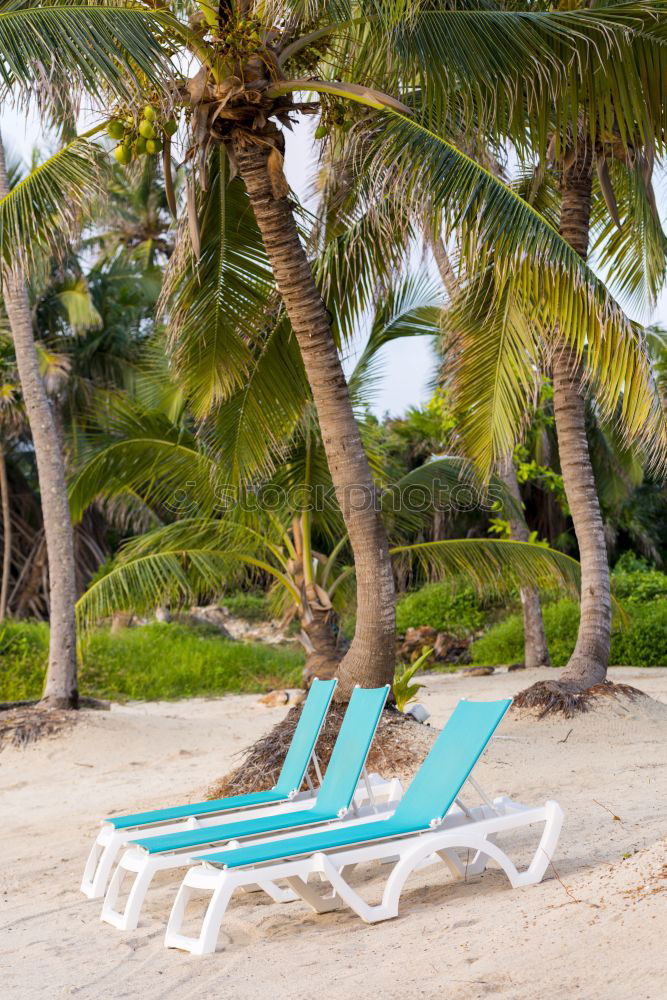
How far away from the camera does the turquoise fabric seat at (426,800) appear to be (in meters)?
3.89

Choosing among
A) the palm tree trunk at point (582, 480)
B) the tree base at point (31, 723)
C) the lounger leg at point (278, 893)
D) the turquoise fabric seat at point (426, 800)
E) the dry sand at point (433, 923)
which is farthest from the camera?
the tree base at point (31, 723)

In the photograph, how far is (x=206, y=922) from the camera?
3.80m

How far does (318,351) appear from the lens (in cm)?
658

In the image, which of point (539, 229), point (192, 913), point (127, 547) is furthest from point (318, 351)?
point (127, 547)

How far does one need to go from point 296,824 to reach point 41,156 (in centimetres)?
1688

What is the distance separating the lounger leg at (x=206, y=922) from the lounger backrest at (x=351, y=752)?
104 centimetres

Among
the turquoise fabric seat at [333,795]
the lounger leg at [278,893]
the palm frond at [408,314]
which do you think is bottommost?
the lounger leg at [278,893]

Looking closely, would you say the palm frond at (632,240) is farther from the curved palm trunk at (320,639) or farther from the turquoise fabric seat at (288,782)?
the turquoise fabric seat at (288,782)

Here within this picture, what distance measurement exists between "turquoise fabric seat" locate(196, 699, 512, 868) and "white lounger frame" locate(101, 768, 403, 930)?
23 centimetres

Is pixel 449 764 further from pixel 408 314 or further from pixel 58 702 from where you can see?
pixel 58 702

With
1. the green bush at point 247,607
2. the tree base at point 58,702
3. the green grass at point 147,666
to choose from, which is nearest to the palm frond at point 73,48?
the tree base at point 58,702

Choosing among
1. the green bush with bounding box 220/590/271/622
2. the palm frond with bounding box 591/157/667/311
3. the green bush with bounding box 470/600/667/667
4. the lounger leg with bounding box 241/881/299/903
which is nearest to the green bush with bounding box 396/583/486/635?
the green bush with bounding box 470/600/667/667

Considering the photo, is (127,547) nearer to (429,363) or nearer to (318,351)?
(318,351)

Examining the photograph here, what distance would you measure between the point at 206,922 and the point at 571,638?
13.5 m
